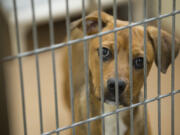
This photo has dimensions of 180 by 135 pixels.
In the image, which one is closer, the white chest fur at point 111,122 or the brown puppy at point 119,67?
the brown puppy at point 119,67

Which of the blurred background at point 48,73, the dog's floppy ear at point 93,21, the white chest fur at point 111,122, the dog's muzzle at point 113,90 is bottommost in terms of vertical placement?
the blurred background at point 48,73

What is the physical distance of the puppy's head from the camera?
152 cm

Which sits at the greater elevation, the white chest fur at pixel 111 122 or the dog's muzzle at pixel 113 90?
the dog's muzzle at pixel 113 90

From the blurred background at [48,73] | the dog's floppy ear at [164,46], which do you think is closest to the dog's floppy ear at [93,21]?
the dog's floppy ear at [164,46]

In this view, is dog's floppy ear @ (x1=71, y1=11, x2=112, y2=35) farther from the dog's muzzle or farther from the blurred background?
the blurred background

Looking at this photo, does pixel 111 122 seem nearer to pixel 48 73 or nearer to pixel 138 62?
pixel 138 62

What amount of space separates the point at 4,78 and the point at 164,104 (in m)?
1.65

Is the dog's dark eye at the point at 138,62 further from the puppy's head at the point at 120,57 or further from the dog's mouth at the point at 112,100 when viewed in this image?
the dog's mouth at the point at 112,100

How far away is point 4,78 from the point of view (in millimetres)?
1065

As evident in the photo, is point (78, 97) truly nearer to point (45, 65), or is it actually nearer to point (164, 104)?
point (164, 104)

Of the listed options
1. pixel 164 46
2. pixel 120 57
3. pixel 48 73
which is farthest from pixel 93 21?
pixel 48 73

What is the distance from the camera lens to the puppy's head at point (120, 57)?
152 cm

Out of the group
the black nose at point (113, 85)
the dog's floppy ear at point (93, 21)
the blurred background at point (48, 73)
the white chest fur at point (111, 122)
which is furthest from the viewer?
the blurred background at point (48, 73)

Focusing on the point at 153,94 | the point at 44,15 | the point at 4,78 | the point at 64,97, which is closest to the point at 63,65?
the point at 64,97
